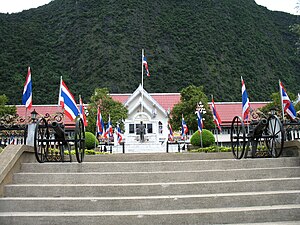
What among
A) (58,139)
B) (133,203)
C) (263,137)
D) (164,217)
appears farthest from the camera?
(263,137)

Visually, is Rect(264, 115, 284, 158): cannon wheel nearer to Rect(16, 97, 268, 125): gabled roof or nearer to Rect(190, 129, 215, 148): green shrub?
Rect(190, 129, 215, 148): green shrub

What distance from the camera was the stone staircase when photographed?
479 cm

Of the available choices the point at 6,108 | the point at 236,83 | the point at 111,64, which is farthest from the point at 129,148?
the point at 236,83

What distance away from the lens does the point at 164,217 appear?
4.73 meters

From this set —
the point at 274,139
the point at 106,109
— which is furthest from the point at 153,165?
the point at 106,109

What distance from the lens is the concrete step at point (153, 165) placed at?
6496mm

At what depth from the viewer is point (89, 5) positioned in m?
88.2

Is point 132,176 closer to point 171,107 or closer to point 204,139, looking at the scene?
point 204,139

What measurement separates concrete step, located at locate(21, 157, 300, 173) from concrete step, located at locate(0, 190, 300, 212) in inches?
52.4

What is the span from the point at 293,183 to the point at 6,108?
31.2 m

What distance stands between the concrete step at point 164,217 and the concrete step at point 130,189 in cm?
65

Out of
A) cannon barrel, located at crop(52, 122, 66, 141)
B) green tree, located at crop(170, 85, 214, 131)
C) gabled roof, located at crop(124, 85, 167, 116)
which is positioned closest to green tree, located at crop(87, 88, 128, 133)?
gabled roof, located at crop(124, 85, 167, 116)

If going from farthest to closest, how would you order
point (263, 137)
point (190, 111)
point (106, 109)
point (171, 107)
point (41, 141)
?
point (171, 107)
point (190, 111)
point (106, 109)
point (263, 137)
point (41, 141)

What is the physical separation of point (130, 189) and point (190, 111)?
25946mm
